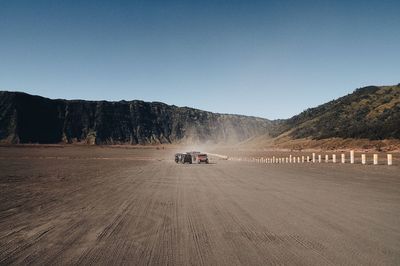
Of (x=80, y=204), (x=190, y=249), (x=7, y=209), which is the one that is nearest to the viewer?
(x=190, y=249)

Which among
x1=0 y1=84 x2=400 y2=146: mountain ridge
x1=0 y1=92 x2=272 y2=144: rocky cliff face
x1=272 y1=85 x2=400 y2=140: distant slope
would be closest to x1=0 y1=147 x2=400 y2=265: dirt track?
x1=0 y1=84 x2=400 y2=146: mountain ridge

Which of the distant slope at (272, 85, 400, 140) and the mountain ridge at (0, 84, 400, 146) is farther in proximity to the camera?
the mountain ridge at (0, 84, 400, 146)

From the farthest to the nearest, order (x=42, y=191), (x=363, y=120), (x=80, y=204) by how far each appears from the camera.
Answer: (x=363, y=120) < (x=42, y=191) < (x=80, y=204)

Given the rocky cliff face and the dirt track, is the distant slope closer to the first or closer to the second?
the dirt track

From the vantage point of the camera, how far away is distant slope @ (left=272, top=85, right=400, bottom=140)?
67.7 meters

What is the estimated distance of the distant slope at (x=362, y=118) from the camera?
67688 millimetres

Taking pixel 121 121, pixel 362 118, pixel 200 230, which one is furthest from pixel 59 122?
pixel 200 230

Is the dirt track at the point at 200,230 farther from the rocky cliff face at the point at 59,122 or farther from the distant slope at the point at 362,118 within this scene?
the rocky cliff face at the point at 59,122

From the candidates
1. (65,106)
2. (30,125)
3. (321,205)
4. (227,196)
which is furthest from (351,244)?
(65,106)

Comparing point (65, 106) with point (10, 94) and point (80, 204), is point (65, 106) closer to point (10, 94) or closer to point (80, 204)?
point (10, 94)

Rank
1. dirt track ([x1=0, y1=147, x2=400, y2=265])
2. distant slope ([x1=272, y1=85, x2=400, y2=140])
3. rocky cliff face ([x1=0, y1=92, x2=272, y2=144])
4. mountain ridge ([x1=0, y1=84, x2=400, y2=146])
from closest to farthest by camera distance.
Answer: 1. dirt track ([x1=0, y1=147, x2=400, y2=265])
2. distant slope ([x1=272, y1=85, x2=400, y2=140])
3. mountain ridge ([x1=0, y1=84, x2=400, y2=146])
4. rocky cliff face ([x1=0, y1=92, x2=272, y2=144])

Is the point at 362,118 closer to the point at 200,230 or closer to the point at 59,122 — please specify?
the point at 200,230

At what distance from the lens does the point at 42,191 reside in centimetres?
1442

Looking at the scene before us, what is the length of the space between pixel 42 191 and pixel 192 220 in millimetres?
8001
